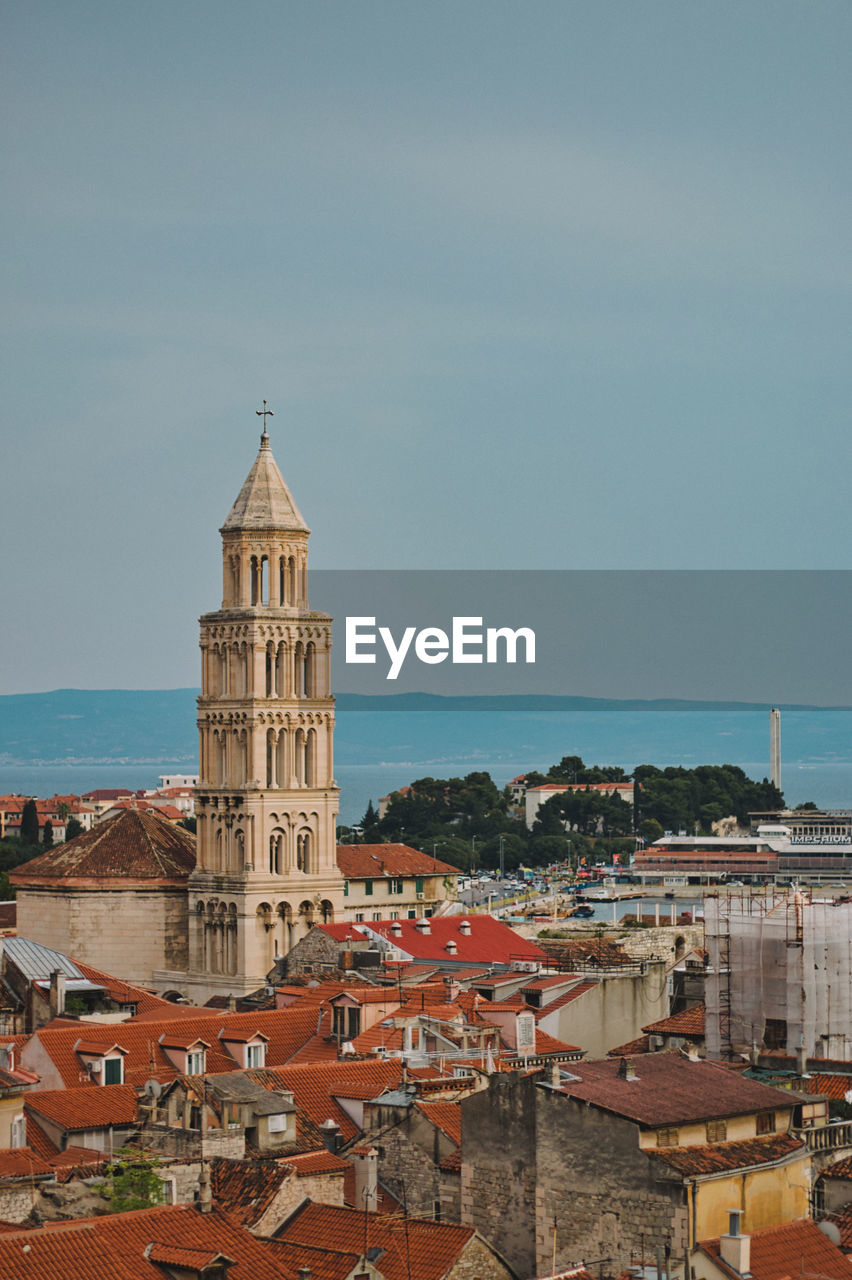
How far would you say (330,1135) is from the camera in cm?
3384

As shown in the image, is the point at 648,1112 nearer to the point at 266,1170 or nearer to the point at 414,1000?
the point at 266,1170

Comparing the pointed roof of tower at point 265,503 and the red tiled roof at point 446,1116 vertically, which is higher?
the pointed roof of tower at point 265,503

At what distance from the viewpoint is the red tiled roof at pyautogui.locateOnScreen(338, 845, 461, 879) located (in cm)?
9569

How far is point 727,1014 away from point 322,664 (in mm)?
49037

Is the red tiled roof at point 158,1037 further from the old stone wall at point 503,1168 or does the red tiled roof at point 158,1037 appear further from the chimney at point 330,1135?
the old stone wall at point 503,1168

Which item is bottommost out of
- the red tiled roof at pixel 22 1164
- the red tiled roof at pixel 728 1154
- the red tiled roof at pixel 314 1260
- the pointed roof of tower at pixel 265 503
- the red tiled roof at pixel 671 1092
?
the red tiled roof at pixel 314 1260

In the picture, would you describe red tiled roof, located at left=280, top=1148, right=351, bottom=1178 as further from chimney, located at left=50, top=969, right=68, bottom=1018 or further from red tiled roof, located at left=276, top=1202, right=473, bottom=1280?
chimney, located at left=50, top=969, right=68, bottom=1018

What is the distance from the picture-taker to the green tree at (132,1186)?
1112 inches

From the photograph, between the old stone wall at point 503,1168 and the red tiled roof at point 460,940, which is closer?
the old stone wall at point 503,1168

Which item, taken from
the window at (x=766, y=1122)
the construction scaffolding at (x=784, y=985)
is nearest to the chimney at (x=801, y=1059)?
the construction scaffolding at (x=784, y=985)

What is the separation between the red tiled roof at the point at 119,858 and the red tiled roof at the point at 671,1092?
57.6 m

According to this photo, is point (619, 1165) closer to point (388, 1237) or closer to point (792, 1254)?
point (792, 1254)

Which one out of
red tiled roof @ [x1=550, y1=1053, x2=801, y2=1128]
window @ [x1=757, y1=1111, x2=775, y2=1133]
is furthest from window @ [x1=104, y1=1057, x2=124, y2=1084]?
window @ [x1=757, y1=1111, x2=775, y2=1133]

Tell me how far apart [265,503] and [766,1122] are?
Result: 208 ft
